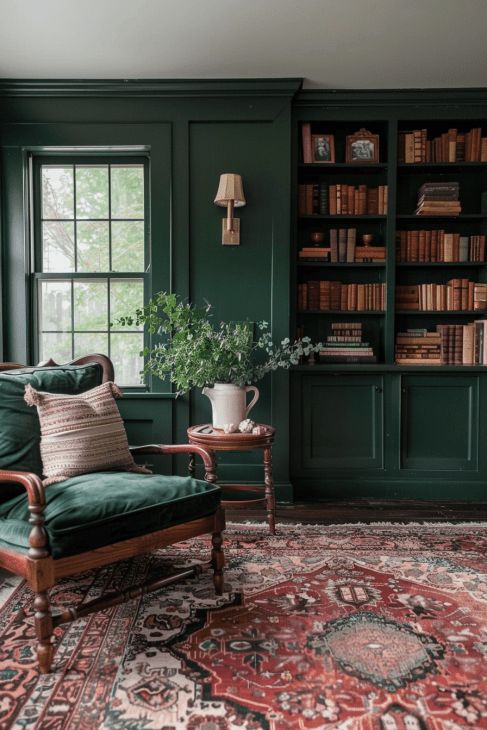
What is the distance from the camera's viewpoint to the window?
400cm

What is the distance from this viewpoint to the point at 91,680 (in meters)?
1.77

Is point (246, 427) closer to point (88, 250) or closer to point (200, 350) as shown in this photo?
point (200, 350)

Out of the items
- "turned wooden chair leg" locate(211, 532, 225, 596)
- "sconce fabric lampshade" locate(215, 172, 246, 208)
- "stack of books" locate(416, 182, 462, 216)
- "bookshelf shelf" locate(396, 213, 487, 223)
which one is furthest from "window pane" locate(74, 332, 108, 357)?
"stack of books" locate(416, 182, 462, 216)

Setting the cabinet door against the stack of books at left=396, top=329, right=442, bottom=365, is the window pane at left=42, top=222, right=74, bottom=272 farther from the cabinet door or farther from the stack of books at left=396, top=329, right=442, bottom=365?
the stack of books at left=396, top=329, right=442, bottom=365

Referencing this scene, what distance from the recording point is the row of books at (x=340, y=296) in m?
4.09

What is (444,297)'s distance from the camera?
4086 mm

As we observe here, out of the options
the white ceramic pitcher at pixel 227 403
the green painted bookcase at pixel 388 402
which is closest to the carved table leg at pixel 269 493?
the white ceramic pitcher at pixel 227 403

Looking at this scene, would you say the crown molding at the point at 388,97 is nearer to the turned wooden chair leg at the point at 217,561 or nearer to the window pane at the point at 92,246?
the window pane at the point at 92,246

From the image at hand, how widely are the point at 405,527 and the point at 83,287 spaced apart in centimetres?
280

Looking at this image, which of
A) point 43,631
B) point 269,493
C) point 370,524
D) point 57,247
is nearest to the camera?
point 43,631

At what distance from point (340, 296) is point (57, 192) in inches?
89.1

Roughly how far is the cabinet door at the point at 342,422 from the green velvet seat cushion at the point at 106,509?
1.78 m

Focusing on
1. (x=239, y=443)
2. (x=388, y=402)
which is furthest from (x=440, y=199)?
(x=239, y=443)

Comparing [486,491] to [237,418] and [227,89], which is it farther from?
[227,89]
